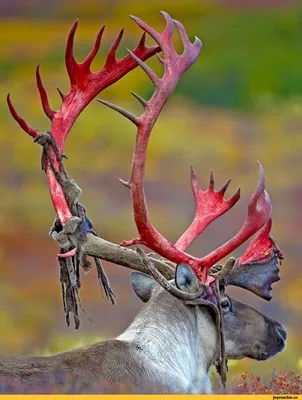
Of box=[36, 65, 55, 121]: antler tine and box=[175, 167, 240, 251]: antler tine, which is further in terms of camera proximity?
box=[175, 167, 240, 251]: antler tine

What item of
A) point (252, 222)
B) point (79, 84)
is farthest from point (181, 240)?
point (79, 84)

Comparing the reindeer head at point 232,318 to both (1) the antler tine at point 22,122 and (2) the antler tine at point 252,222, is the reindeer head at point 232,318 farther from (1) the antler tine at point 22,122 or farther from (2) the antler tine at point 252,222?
(1) the antler tine at point 22,122

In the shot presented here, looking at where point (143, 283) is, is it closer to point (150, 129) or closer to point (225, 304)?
point (225, 304)

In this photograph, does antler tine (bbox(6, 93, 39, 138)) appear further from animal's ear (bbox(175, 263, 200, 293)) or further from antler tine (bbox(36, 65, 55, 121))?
animal's ear (bbox(175, 263, 200, 293))

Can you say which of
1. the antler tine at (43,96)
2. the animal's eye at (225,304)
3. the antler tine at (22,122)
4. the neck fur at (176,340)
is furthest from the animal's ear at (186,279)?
the antler tine at (43,96)

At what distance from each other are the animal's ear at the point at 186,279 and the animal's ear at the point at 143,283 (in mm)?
396

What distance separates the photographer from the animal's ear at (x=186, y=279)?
24.7ft

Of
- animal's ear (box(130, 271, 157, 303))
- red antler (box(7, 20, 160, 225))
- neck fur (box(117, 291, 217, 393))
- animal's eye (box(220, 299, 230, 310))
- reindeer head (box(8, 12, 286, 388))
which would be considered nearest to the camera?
neck fur (box(117, 291, 217, 393))

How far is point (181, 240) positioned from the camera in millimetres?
8242

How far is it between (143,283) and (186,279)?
486 mm

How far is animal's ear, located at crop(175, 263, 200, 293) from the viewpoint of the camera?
297 inches

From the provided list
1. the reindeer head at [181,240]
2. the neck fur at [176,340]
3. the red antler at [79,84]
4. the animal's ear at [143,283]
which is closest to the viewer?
the neck fur at [176,340]

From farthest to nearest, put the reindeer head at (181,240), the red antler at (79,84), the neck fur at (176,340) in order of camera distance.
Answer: the red antler at (79,84) → the reindeer head at (181,240) → the neck fur at (176,340)

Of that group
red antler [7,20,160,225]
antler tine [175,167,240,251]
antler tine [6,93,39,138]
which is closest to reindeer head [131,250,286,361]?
antler tine [175,167,240,251]
